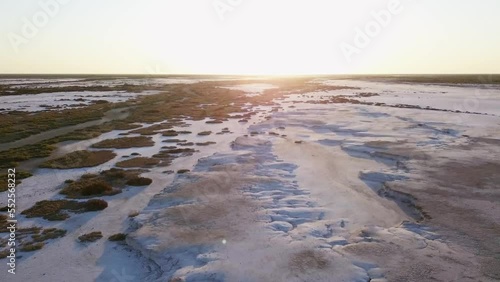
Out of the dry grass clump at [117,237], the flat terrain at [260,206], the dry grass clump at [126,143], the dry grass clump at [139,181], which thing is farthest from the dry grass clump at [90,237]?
the dry grass clump at [126,143]

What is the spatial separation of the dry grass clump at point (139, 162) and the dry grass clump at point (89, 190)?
14.5 feet

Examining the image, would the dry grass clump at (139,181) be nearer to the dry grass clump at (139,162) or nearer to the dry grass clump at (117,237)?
the dry grass clump at (139,162)

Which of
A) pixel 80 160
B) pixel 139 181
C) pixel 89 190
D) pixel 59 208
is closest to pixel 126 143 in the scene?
pixel 80 160

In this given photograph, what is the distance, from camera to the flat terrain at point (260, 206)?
11.9m

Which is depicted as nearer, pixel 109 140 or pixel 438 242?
pixel 438 242

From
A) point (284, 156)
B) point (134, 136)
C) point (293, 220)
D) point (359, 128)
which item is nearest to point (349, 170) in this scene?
point (284, 156)

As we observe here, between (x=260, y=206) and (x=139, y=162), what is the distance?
40.0 ft

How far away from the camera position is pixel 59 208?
56.4 feet

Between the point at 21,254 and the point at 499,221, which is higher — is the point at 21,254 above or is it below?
below

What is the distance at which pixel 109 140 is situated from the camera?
33906 millimetres

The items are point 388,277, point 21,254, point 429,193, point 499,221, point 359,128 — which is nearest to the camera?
point 388,277

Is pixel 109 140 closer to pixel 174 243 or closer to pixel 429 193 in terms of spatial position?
pixel 174 243

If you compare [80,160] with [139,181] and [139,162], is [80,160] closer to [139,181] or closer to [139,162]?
[139,162]

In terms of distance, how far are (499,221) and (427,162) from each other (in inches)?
357
